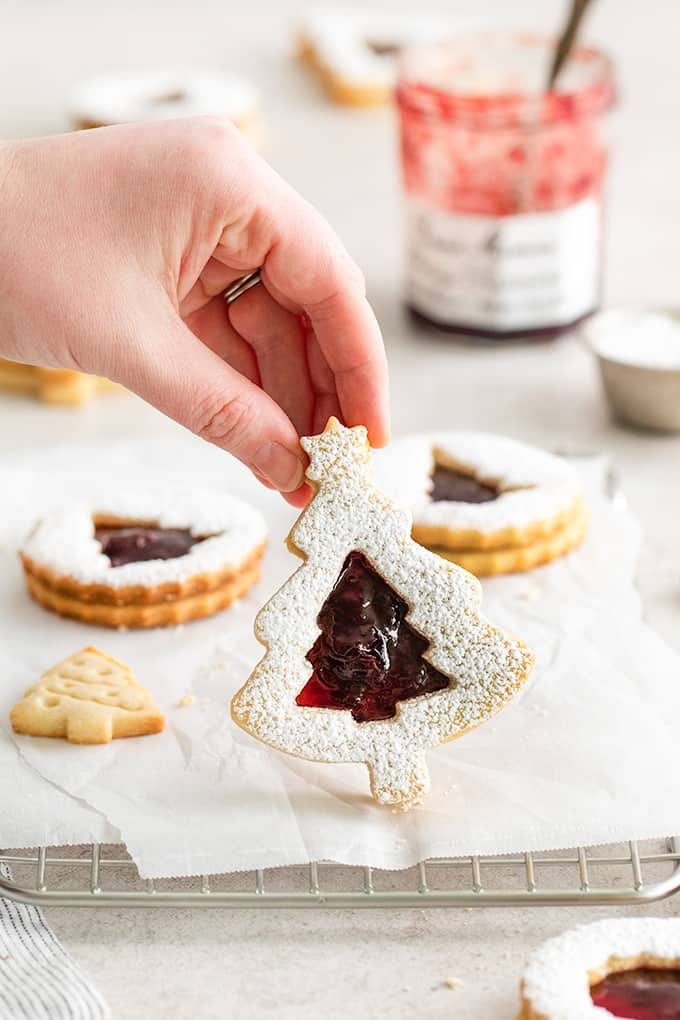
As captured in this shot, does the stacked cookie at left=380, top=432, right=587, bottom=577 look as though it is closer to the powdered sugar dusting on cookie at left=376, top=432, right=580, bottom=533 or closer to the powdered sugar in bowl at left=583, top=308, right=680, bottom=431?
the powdered sugar dusting on cookie at left=376, top=432, right=580, bottom=533

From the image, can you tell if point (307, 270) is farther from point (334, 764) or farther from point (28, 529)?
point (28, 529)

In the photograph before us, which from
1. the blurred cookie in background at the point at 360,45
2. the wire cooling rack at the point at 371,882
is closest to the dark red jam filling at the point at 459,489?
the wire cooling rack at the point at 371,882

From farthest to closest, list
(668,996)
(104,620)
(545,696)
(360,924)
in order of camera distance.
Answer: (104,620), (545,696), (360,924), (668,996)

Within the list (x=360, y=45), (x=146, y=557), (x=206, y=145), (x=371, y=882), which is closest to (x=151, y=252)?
(x=206, y=145)

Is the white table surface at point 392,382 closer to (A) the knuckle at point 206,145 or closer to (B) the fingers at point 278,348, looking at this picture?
(B) the fingers at point 278,348

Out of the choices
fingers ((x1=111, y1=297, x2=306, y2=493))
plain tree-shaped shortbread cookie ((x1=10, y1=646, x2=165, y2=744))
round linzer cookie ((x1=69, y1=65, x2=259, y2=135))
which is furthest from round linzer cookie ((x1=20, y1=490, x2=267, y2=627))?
round linzer cookie ((x1=69, y1=65, x2=259, y2=135))

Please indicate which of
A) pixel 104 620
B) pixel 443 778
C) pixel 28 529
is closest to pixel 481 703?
pixel 443 778

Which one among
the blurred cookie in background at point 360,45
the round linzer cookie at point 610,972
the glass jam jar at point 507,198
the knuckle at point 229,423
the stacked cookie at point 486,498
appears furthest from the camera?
the blurred cookie in background at point 360,45
